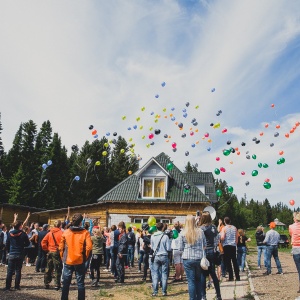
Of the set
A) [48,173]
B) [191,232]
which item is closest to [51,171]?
[48,173]

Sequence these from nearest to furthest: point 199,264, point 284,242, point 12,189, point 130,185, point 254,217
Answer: point 199,264 → point 130,185 → point 284,242 → point 12,189 → point 254,217

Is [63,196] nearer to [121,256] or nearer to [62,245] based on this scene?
[121,256]

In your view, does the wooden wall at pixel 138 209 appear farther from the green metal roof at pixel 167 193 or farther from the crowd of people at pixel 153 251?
the crowd of people at pixel 153 251

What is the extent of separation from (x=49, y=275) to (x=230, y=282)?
5650 millimetres

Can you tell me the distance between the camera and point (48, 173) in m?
54.3

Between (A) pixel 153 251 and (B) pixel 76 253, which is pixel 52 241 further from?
(B) pixel 76 253

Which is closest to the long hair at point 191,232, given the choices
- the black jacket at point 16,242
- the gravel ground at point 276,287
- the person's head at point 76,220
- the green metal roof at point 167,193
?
the person's head at point 76,220

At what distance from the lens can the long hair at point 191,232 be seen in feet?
22.0

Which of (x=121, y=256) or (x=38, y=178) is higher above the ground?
(x=38, y=178)

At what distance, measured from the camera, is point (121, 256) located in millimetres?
11438

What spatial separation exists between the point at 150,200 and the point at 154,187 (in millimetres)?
1276

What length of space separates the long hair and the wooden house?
746 inches

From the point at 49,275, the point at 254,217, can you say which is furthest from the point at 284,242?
the point at 254,217

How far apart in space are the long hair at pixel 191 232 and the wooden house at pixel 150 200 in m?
19.0
